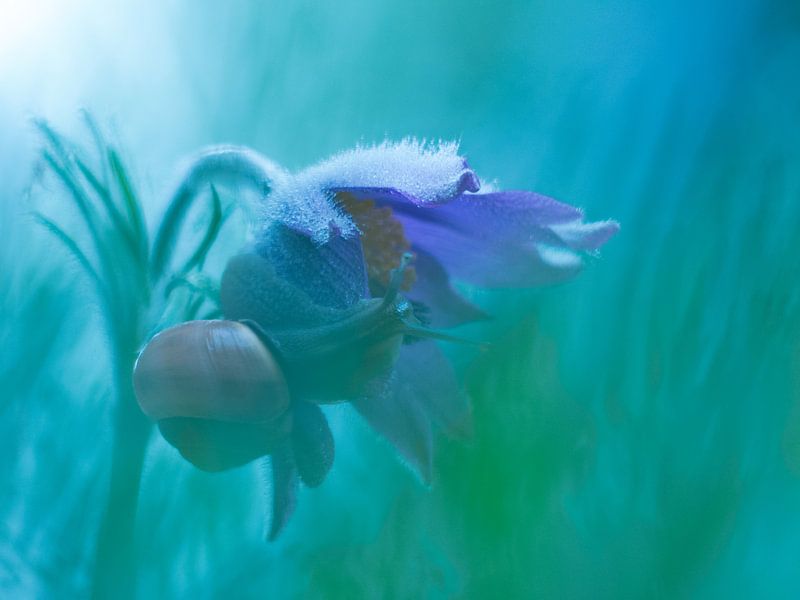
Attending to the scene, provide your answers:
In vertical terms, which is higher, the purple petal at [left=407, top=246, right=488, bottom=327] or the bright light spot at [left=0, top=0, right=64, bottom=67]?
the bright light spot at [left=0, top=0, right=64, bottom=67]

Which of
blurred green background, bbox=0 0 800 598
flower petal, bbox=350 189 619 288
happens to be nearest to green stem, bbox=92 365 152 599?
blurred green background, bbox=0 0 800 598

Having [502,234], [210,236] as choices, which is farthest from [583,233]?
[210,236]

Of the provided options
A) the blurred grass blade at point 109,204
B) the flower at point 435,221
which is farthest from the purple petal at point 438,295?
the blurred grass blade at point 109,204

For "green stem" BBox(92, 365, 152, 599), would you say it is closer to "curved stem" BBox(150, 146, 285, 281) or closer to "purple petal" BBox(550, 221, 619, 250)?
"curved stem" BBox(150, 146, 285, 281)

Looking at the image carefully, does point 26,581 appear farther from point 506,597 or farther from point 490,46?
point 490,46

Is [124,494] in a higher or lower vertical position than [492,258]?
lower

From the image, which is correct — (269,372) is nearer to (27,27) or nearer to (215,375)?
(215,375)

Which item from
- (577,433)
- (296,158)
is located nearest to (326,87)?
(296,158)
